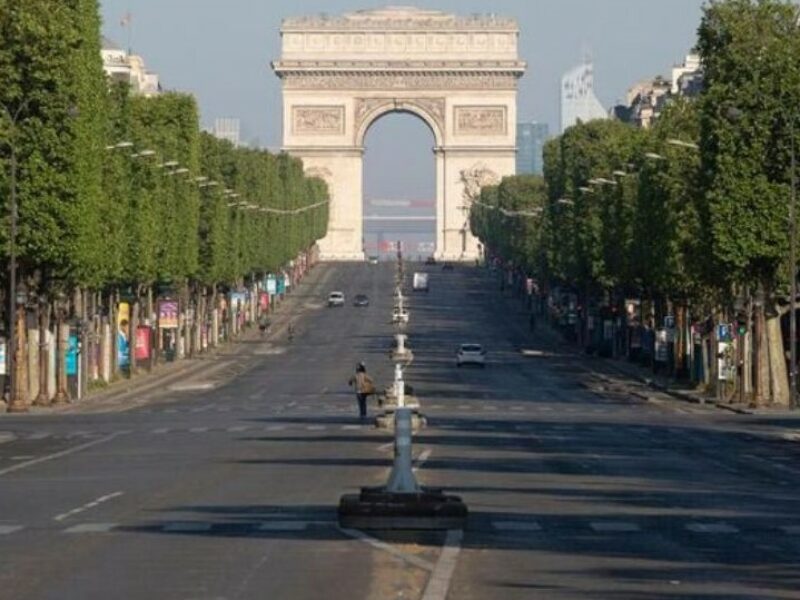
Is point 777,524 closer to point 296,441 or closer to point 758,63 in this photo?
point 296,441

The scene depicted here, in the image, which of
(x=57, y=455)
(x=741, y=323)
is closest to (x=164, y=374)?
(x=741, y=323)

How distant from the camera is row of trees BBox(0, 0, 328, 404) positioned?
8350cm

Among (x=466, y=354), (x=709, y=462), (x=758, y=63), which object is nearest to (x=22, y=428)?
(x=709, y=462)

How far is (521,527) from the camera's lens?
29844 millimetres

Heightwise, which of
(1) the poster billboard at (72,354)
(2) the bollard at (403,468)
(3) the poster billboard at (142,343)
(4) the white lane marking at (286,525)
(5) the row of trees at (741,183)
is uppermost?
(5) the row of trees at (741,183)

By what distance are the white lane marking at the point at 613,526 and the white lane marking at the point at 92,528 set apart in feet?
16.8

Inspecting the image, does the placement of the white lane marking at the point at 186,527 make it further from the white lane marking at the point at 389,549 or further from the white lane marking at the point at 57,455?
the white lane marking at the point at 57,455

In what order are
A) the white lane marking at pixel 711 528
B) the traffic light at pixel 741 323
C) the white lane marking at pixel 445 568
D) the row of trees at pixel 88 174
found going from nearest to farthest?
the white lane marking at pixel 445 568, the white lane marking at pixel 711 528, the row of trees at pixel 88 174, the traffic light at pixel 741 323

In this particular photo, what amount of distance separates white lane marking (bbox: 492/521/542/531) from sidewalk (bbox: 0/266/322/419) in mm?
48704

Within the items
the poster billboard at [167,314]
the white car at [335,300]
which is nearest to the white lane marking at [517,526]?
the poster billboard at [167,314]

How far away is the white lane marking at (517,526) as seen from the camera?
2956 cm

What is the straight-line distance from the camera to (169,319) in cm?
12188

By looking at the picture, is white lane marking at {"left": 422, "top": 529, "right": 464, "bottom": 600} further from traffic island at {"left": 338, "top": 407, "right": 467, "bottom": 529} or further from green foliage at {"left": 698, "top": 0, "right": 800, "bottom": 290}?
green foliage at {"left": 698, "top": 0, "right": 800, "bottom": 290}

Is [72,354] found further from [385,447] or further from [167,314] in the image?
[385,447]
